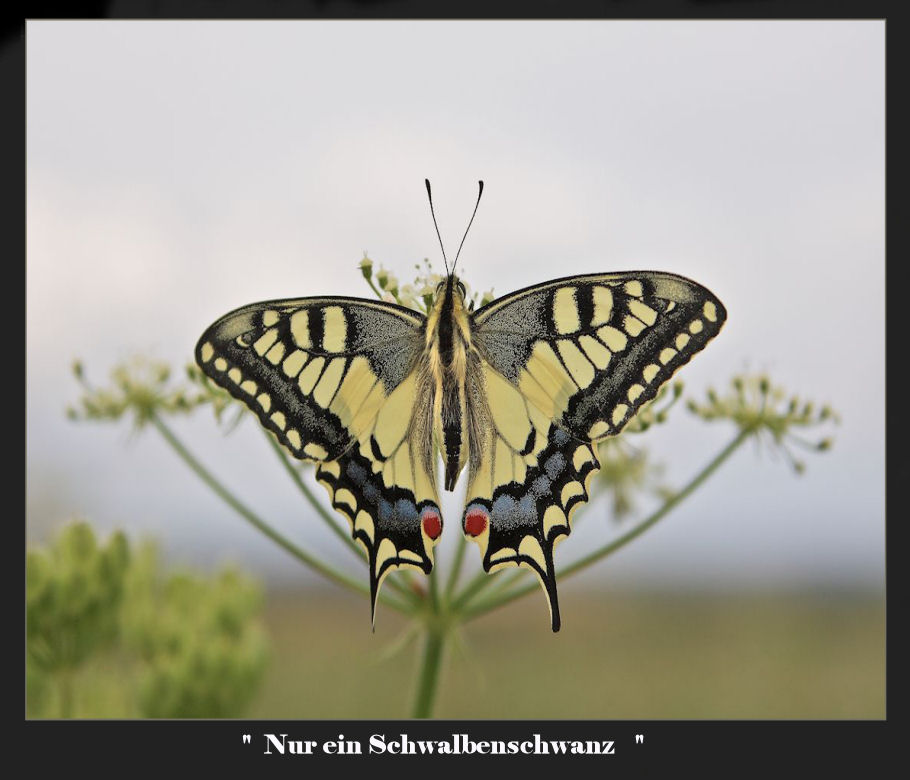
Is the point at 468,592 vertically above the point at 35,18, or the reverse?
the point at 35,18

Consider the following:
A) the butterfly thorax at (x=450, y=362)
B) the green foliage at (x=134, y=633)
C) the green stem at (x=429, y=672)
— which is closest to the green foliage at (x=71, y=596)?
the green foliage at (x=134, y=633)

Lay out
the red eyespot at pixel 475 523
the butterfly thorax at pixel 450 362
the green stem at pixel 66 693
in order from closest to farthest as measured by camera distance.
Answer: the red eyespot at pixel 475 523 < the butterfly thorax at pixel 450 362 < the green stem at pixel 66 693

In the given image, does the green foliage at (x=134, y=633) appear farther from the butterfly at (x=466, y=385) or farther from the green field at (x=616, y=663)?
the green field at (x=616, y=663)

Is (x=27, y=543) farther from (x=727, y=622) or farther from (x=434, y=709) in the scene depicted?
(x=727, y=622)

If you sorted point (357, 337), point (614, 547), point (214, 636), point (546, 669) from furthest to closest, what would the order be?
point (546, 669)
point (214, 636)
point (357, 337)
point (614, 547)

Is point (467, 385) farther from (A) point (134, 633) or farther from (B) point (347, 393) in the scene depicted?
(A) point (134, 633)

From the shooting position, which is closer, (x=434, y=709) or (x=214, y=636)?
(x=434, y=709)

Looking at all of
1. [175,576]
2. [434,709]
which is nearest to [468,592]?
[434,709]
